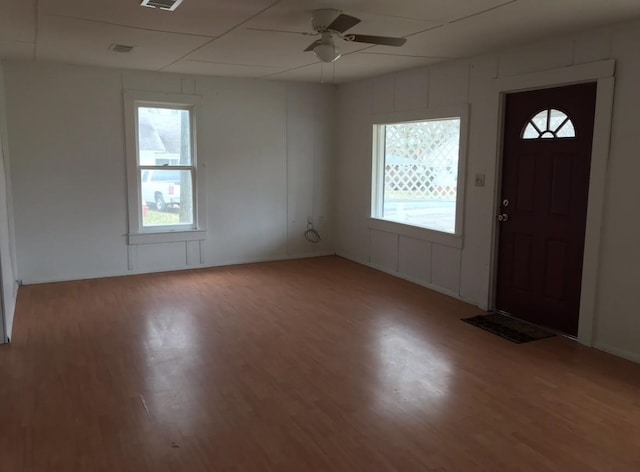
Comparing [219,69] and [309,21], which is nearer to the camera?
[309,21]

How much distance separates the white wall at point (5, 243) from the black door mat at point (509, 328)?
385cm

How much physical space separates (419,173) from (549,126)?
191 centimetres

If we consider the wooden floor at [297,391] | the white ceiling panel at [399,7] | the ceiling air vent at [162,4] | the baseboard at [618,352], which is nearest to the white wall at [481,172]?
the baseboard at [618,352]

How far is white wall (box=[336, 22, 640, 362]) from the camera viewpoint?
147 inches

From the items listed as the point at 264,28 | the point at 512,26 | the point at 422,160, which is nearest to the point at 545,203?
the point at 512,26

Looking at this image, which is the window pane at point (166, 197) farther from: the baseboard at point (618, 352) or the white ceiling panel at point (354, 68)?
the baseboard at point (618, 352)

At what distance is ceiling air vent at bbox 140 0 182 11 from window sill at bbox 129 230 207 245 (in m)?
3.41

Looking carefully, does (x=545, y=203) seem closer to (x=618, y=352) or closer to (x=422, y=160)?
(x=618, y=352)

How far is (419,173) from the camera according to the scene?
19.9ft

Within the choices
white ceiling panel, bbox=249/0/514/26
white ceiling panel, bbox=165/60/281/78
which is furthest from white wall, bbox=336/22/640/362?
white ceiling panel, bbox=165/60/281/78

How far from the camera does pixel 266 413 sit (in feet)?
9.83

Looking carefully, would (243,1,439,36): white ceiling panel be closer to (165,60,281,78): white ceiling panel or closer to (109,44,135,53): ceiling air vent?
(109,44,135,53): ceiling air vent

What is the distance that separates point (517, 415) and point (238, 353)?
198 centimetres

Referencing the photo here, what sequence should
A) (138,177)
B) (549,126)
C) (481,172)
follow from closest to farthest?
1. (549,126)
2. (481,172)
3. (138,177)
